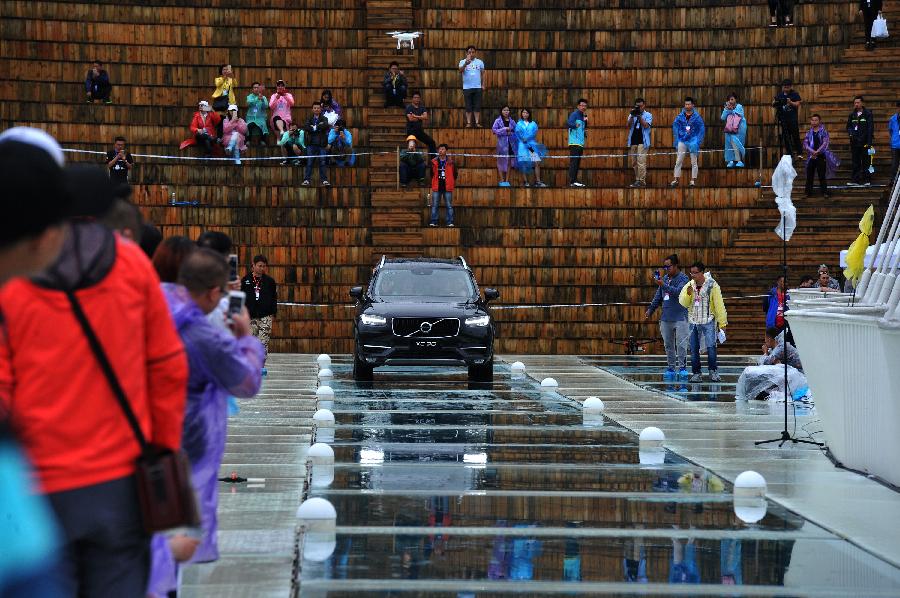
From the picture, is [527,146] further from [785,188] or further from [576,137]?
[785,188]

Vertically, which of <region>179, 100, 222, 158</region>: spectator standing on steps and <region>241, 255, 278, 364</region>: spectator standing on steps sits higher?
<region>179, 100, 222, 158</region>: spectator standing on steps

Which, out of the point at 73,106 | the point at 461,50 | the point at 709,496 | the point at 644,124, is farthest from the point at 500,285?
the point at 709,496

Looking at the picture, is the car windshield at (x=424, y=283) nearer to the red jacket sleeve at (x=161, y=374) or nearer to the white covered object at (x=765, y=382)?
the white covered object at (x=765, y=382)

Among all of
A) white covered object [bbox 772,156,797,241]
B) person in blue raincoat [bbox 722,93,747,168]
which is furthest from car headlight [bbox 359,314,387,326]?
person in blue raincoat [bbox 722,93,747,168]

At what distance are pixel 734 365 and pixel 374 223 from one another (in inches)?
291

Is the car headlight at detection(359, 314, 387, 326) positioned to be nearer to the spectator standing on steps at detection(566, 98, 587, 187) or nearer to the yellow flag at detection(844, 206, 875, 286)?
the yellow flag at detection(844, 206, 875, 286)

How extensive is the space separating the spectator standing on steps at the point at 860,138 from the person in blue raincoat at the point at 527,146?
18.7ft

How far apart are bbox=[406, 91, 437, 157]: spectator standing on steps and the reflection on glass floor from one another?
51.1 feet

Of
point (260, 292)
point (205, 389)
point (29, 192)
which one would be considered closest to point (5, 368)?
point (29, 192)

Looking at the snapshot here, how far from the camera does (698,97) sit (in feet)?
109

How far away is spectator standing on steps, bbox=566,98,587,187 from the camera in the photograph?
101 ft

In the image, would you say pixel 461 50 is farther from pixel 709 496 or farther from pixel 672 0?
pixel 709 496

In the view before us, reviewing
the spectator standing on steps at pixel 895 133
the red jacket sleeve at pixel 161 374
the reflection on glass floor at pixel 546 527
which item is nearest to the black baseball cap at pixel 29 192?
the red jacket sleeve at pixel 161 374

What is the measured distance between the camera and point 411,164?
3078cm
